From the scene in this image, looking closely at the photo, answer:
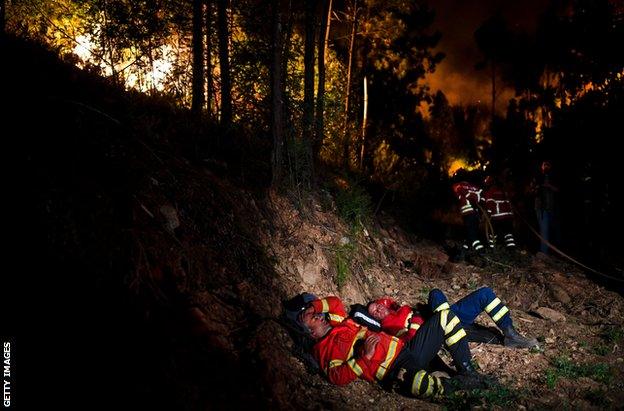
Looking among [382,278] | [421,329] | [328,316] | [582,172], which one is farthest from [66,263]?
[582,172]

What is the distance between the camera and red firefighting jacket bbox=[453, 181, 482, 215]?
31.4 ft

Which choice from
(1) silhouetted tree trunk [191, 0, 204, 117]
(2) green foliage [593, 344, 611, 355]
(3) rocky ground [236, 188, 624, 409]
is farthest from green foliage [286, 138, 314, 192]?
(2) green foliage [593, 344, 611, 355]

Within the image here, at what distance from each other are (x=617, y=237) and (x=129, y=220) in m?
10.9

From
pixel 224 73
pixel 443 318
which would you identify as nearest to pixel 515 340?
pixel 443 318

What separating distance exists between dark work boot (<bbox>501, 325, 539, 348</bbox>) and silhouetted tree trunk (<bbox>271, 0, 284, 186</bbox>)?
412 centimetres

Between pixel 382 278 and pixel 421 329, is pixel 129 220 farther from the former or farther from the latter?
pixel 382 278

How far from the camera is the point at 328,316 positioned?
530cm

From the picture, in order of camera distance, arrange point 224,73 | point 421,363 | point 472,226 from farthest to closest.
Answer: point 472,226 → point 224,73 → point 421,363

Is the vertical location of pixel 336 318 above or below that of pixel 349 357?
above

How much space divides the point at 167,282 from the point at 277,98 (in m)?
3.95

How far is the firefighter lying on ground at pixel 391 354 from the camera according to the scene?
4.54m

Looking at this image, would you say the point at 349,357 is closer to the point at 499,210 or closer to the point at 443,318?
the point at 443,318

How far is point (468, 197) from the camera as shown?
31.7 ft

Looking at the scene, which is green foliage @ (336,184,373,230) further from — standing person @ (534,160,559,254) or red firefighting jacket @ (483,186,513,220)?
standing person @ (534,160,559,254)
